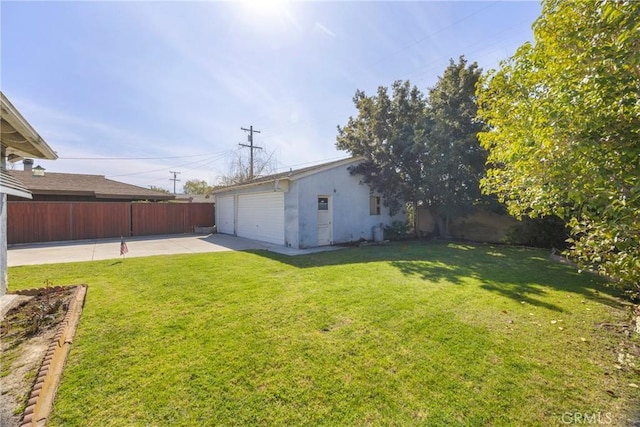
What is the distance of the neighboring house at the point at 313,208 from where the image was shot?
36.3 feet

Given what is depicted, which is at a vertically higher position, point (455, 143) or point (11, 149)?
point (455, 143)

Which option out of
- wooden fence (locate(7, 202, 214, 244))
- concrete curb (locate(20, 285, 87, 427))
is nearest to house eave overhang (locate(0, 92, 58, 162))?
concrete curb (locate(20, 285, 87, 427))

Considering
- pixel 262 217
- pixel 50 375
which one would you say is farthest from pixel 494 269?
pixel 262 217

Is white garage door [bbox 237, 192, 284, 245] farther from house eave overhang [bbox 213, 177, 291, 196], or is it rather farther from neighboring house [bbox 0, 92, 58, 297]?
neighboring house [bbox 0, 92, 58, 297]

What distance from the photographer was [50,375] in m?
2.55

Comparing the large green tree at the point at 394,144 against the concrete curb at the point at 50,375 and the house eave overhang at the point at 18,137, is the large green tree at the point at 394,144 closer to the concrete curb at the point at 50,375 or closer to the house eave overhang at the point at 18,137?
the house eave overhang at the point at 18,137

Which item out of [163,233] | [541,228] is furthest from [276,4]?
[163,233]

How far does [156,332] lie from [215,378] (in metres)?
1.45

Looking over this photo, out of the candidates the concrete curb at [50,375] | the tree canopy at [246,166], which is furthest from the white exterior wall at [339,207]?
the tree canopy at [246,166]

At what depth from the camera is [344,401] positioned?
2.37m

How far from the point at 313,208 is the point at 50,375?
927cm

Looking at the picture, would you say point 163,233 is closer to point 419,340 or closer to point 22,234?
point 22,234

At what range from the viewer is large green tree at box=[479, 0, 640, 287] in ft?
8.09

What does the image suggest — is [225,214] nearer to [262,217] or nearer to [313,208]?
[262,217]
